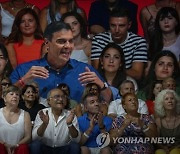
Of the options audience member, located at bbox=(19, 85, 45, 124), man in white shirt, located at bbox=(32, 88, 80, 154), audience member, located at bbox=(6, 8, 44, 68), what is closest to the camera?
man in white shirt, located at bbox=(32, 88, 80, 154)

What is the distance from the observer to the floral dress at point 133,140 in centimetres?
515

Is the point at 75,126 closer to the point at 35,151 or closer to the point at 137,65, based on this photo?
the point at 35,151

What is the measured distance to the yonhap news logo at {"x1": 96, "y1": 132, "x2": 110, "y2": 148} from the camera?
5156 mm

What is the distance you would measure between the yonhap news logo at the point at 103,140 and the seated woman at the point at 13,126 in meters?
0.59

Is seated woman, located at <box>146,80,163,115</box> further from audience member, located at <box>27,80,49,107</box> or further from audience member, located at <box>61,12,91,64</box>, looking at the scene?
audience member, located at <box>27,80,49,107</box>

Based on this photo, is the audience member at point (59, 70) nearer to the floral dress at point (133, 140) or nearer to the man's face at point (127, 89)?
the man's face at point (127, 89)

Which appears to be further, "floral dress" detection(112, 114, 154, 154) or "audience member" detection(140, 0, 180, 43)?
"audience member" detection(140, 0, 180, 43)

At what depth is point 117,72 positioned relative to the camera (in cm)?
529

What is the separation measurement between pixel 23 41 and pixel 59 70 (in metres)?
0.42

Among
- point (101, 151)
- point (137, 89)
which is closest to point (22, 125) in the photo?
point (101, 151)

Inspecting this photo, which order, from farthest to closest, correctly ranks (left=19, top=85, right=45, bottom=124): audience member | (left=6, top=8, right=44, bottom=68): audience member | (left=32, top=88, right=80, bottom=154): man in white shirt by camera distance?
1. (left=6, top=8, right=44, bottom=68): audience member
2. (left=19, top=85, right=45, bottom=124): audience member
3. (left=32, top=88, right=80, bottom=154): man in white shirt

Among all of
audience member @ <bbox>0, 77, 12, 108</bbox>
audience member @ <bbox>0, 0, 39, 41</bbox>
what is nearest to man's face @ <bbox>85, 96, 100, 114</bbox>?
audience member @ <bbox>0, 77, 12, 108</bbox>

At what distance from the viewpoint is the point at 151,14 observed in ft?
17.5

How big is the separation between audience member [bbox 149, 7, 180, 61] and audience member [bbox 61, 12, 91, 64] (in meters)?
0.57
